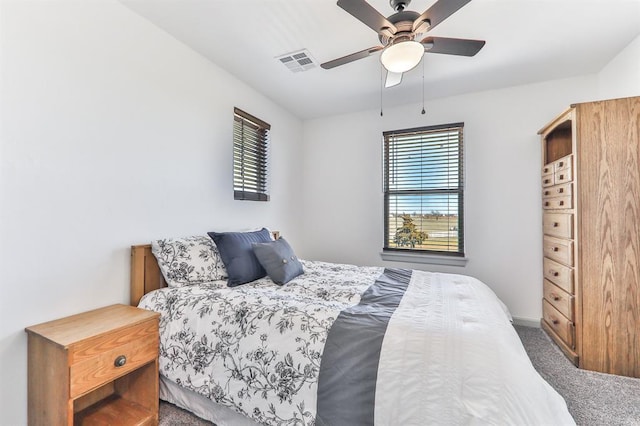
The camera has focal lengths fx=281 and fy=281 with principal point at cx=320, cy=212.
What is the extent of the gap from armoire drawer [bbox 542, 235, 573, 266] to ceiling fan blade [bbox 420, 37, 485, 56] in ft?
5.48

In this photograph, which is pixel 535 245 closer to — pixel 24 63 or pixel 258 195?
pixel 258 195

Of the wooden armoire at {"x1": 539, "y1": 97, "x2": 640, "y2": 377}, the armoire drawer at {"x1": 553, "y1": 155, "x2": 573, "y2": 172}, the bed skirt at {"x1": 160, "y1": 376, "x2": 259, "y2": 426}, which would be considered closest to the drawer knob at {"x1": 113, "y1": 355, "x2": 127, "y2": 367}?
the bed skirt at {"x1": 160, "y1": 376, "x2": 259, "y2": 426}

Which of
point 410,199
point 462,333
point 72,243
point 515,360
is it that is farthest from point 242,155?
point 515,360

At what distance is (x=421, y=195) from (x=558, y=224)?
131 centimetres

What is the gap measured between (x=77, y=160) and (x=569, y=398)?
3.28 metres

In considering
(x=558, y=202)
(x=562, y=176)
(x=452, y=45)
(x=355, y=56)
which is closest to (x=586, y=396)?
(x=558, y=202)

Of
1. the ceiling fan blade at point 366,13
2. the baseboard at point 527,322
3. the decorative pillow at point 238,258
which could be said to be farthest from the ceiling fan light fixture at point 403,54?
the baseboard at point 527,322

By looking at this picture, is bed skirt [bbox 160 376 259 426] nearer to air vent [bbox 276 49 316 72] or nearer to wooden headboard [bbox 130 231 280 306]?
wooden headboard [bbox 130 231 280 306]

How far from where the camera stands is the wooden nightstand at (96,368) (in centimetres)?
123

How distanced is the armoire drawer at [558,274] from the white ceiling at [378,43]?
1.79 metres

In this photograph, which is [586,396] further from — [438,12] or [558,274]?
[438,12]

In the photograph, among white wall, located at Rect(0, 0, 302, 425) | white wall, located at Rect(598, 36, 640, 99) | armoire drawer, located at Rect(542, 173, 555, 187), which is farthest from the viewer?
armoire drawer, located at Rect(542, 173, 555, 187)

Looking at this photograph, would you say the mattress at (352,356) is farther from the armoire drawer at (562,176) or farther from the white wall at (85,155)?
the armoire drawer at (562,176)

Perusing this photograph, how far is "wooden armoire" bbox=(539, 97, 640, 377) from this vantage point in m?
1.97
